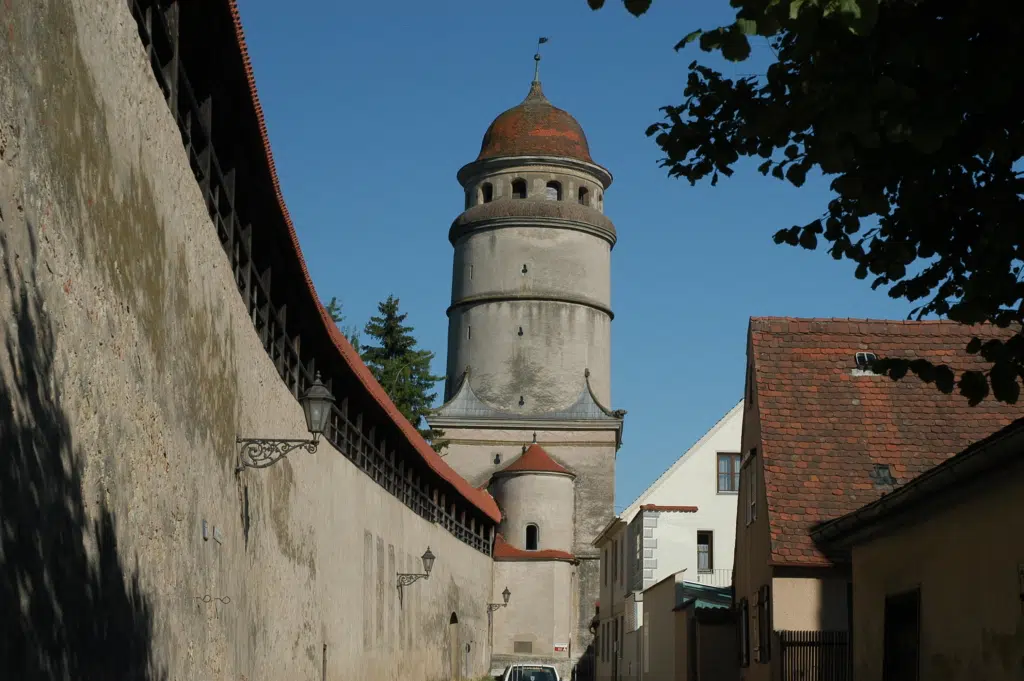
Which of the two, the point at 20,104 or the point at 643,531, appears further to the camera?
the point at 643,531

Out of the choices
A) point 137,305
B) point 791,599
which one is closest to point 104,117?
point 137,305

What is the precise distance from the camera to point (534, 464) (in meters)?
60.7

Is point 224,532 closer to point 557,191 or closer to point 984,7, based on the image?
point 984,7

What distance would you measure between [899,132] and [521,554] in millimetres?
50747

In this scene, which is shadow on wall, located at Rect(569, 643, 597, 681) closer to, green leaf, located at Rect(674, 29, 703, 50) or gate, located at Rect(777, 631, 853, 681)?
gate, located at Rect(777, 631, 853, 681)

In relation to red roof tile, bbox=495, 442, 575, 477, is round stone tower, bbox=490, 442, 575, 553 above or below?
below

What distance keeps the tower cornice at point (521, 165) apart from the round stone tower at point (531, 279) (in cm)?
4

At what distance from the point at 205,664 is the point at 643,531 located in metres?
23.6

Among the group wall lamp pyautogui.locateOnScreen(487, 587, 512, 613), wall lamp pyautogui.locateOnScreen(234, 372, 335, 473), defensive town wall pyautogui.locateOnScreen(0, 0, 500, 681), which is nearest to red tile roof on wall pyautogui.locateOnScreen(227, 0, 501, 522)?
defensive town wall pyautogui.locateOnScreen(0, 0, 500, 681)

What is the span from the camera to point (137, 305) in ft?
33.3

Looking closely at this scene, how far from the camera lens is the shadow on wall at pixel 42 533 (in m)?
7.07

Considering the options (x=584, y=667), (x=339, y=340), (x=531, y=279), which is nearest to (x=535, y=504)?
(x=584, y=667)

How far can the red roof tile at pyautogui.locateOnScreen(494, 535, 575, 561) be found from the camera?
5688 centimetres

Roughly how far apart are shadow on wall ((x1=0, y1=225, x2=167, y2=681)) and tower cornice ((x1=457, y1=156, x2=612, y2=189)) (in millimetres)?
56276
